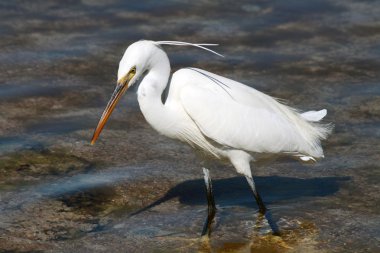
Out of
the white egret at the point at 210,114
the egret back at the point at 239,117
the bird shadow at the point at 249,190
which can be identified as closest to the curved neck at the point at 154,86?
the white egret at the point at 210,114

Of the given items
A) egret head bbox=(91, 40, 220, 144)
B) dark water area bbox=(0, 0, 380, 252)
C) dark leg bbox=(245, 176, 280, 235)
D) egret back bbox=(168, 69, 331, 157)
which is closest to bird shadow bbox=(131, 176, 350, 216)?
dark water area bbox=(0, 0, 380, 252)

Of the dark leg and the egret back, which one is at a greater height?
the egret back

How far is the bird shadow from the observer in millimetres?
6371

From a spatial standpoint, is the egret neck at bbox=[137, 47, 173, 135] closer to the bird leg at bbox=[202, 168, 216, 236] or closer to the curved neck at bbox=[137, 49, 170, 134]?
the curved neck at bbox=[137, 49, 170, 134]

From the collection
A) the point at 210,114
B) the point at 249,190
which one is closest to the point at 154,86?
the point at 210,114

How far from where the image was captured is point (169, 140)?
735 centimetres

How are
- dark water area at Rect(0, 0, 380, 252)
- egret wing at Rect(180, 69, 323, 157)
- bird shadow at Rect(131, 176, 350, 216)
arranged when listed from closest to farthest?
1. egret wing at Rect(180, 69, 323, 157)
2. dark water area at Rect(0, 0, 380, 252)
3. bird shadow at Rect(131, 176, 350, 216)

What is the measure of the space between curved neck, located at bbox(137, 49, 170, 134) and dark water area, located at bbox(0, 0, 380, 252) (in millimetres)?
692

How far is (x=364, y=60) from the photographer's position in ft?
30.0

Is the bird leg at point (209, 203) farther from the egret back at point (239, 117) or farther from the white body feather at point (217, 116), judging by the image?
the egret back at point (239, 117)

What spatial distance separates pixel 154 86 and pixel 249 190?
1357mm

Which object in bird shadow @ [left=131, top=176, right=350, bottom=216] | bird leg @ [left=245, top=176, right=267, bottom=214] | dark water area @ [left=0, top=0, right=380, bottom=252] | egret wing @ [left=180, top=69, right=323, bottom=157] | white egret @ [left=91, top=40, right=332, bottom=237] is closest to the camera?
white egret @ [left=91, top=40, right=332, bottom=237]

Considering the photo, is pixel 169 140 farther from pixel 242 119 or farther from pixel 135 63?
pixel 135 63

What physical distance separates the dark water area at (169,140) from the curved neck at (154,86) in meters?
0.69
